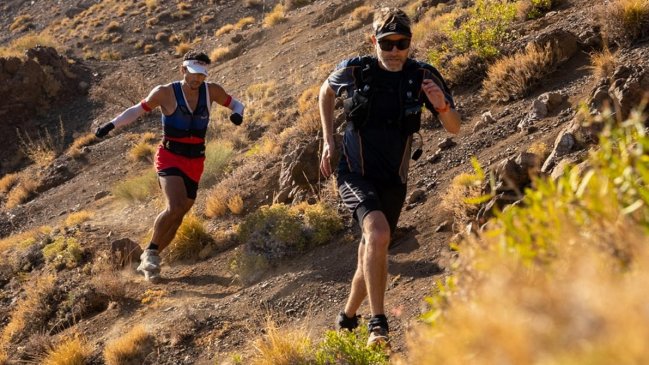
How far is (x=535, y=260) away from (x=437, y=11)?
1436 centimetres

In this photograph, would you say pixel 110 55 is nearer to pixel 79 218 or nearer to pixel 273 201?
pixel 79 218

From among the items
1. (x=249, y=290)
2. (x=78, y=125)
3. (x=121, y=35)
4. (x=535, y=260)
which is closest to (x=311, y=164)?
(x=249, y=290)

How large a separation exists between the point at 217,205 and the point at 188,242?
3.48 feet

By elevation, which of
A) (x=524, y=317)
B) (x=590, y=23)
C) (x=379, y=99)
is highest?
(x=524, y=317)

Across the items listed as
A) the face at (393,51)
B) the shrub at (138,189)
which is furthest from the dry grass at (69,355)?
the shrub at (138,189)

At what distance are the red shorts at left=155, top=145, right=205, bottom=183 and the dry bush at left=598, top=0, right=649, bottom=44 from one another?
5.27m

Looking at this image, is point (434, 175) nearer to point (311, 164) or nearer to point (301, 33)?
point (311, 164)

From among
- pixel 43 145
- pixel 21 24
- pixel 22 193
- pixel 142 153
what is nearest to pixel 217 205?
pixel 142 153

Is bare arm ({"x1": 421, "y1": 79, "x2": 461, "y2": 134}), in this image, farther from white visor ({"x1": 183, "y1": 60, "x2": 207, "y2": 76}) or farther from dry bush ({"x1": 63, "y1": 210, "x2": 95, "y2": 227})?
dry bush ({"x1": 63, "y1": 210, "x2": 95, "y2": 227})

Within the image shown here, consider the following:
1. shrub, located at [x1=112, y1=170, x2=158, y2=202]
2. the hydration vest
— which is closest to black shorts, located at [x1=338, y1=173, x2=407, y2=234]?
the hydration vest

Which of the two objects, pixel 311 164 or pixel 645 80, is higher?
pixel 645 80

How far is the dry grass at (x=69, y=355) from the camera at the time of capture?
6.02 m

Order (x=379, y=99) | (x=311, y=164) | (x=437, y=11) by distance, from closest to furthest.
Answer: (x=379, y=99)
(x=311, y=164)
(x=437, y=11)

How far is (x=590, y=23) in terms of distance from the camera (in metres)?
9.05
